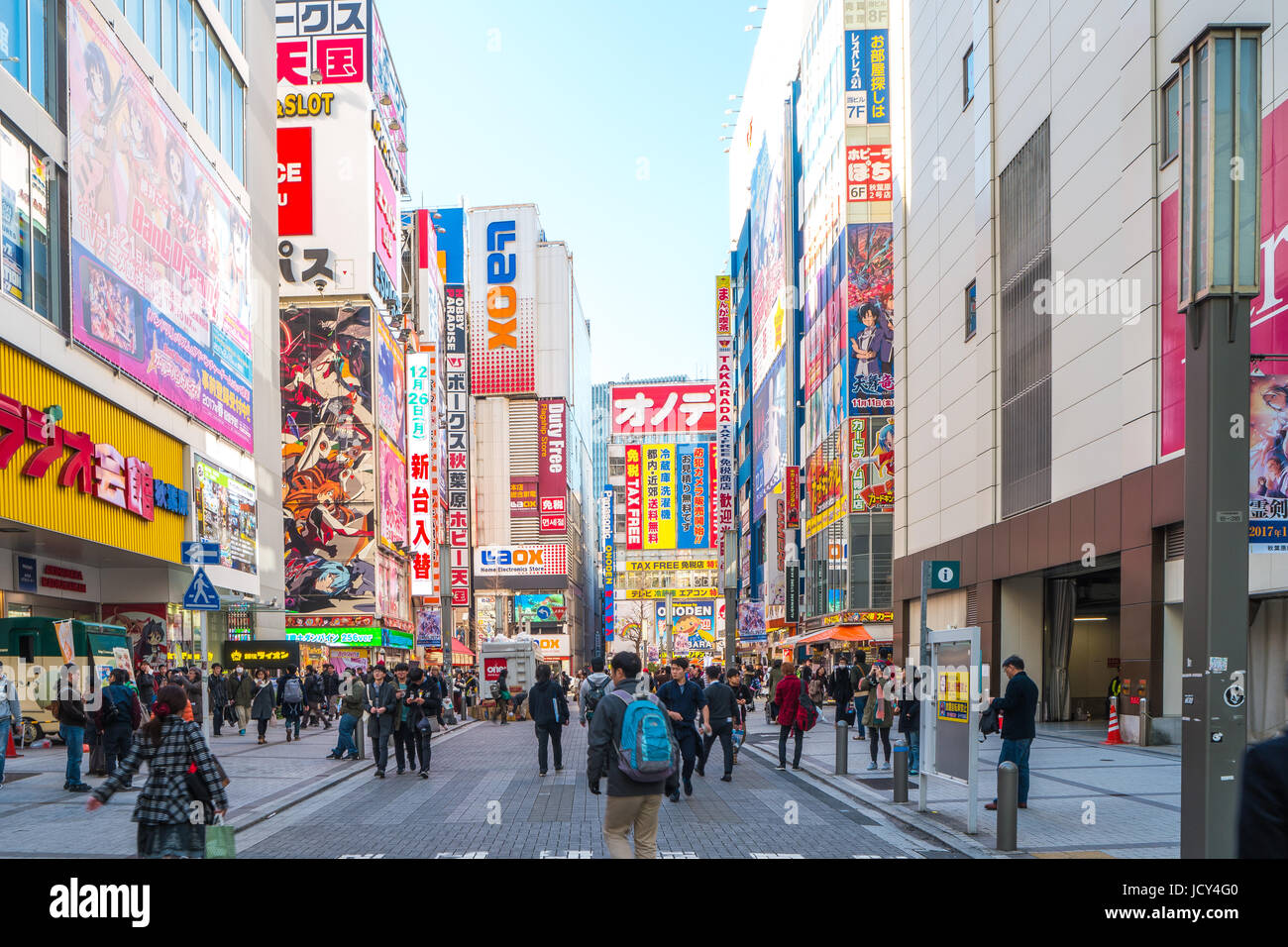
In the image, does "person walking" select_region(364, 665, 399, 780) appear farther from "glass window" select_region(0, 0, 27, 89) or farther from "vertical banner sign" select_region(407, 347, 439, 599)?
"vertical banner sign" select_region(407, 347, 439, 599)

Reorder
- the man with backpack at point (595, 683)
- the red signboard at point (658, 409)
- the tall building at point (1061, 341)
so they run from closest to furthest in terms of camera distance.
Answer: the man with backpack at point (595, 683) < the tall building at point (1061, 341) < the red signboard at point (658, 409)

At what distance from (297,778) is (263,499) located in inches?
1040

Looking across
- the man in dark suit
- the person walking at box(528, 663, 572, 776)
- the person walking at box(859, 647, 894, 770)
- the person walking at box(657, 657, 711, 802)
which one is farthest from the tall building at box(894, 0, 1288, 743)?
the man in dark suit

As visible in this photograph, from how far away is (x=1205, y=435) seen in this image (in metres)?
7.87

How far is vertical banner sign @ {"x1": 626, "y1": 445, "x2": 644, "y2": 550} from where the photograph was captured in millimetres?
133625

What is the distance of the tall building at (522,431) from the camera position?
129000 millimetres

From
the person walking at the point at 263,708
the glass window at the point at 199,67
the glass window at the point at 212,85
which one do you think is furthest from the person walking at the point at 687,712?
the glass window at the point at 212,85

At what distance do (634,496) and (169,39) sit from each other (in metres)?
104

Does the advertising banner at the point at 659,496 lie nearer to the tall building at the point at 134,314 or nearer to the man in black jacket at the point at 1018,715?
the tall building at the point at 134,314

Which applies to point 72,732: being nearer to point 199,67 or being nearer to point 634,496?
point 199,67

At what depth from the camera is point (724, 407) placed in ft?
307

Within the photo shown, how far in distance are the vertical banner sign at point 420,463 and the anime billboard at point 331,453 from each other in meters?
9.25

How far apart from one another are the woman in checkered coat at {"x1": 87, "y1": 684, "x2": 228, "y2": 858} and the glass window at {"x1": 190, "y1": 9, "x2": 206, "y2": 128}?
30.9 m
